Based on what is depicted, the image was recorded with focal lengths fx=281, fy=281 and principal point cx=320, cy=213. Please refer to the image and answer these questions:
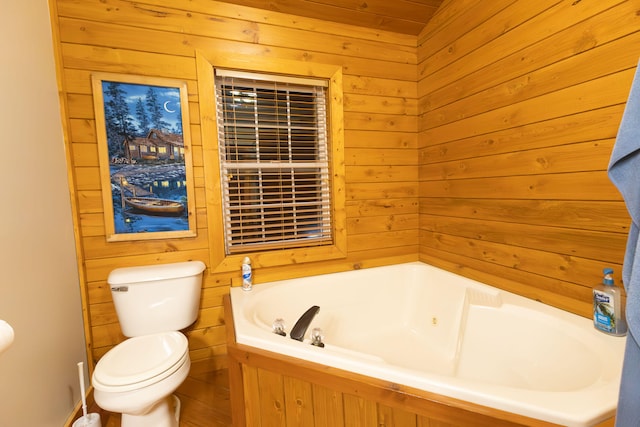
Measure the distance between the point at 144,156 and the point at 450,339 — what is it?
7.13 ft

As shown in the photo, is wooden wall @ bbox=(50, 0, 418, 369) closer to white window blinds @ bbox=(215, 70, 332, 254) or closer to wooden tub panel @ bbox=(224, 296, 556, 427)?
white window blinds @ bbox=(215, 70, 332, 254)

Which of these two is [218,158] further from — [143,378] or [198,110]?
[143,378]

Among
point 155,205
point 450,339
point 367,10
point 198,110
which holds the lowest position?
point 450,339

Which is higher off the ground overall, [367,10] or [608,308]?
[367,10]

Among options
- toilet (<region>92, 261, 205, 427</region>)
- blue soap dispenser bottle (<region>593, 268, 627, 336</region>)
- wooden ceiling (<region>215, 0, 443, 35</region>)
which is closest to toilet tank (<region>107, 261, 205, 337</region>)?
toilet (<region>92, 261, 205, 427</region>)

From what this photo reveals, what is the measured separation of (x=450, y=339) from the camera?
1.74 metres

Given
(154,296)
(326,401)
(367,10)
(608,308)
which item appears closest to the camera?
(326,401)

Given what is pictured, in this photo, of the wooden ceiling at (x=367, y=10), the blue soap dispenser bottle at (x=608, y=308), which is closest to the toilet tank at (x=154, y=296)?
the wooden ceiling at (x=367, y=10)

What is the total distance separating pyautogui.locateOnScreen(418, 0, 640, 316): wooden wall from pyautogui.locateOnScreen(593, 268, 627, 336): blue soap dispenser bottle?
0.07 metres

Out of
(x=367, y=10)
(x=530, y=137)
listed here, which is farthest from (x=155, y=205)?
(x=530, y=137)

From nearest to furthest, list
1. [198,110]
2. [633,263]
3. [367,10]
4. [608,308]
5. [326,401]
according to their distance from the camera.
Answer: [633,263] → [326,401] → [608,308] → [198,110] → [367,10]

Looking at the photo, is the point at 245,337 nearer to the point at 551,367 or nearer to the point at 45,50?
the point at 551,367

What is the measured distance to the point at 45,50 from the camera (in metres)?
1.44

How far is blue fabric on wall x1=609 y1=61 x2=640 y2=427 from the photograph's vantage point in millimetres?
553
